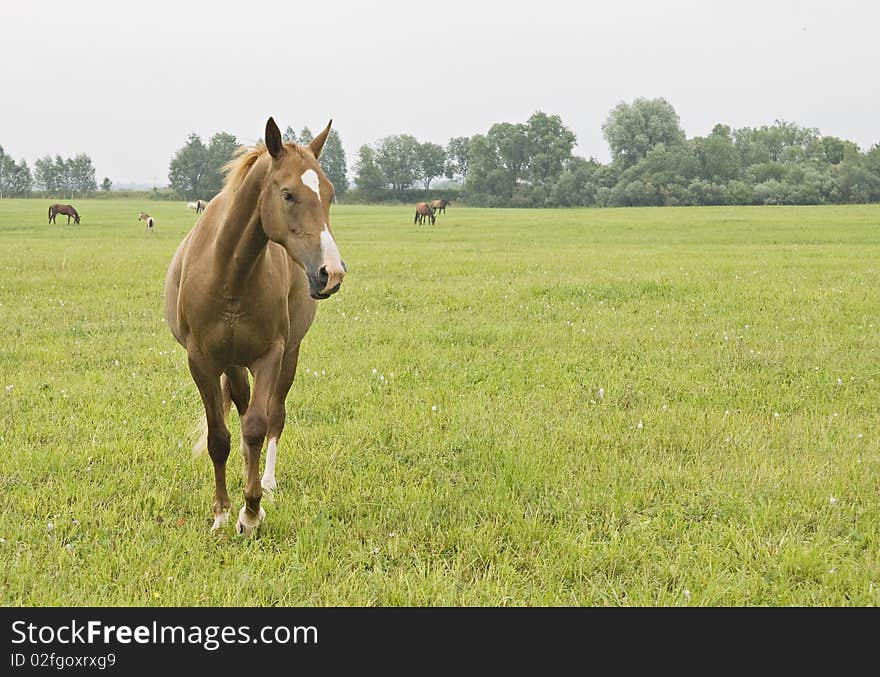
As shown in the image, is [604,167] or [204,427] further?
[604,167]

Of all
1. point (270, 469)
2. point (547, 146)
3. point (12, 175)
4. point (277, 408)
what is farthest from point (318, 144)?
point (12, 175)

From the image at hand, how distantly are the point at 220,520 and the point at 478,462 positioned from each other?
84.8 inches

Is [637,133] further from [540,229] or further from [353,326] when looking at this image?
[353,326]

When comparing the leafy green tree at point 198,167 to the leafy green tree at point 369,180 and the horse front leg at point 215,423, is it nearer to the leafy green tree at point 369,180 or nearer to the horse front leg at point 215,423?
the leafy green tree at point 369,180

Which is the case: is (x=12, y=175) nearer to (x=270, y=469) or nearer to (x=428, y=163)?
(x=428, y=163)

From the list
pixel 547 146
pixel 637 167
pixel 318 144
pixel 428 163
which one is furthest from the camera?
pixel 428 163

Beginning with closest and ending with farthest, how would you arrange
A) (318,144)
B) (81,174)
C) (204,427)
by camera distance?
(318,144)
(204,427)
(81,174)

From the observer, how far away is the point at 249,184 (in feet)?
14.6

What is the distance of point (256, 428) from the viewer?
15.6 ft

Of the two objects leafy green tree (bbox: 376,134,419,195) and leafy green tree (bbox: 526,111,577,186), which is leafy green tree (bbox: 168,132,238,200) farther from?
leafy green tree (bbox: 526,111,577,186)

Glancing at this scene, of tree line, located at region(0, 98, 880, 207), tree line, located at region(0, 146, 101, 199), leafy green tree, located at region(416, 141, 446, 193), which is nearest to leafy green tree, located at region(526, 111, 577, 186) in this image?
tree line, located at region(0, 98, 880, 207)

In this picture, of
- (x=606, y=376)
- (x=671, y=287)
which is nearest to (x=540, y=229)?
(x=671, y=287)

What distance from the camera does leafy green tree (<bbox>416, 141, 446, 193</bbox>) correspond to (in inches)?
5143

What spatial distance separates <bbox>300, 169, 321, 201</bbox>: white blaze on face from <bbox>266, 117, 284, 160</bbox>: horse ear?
24 centimetres
